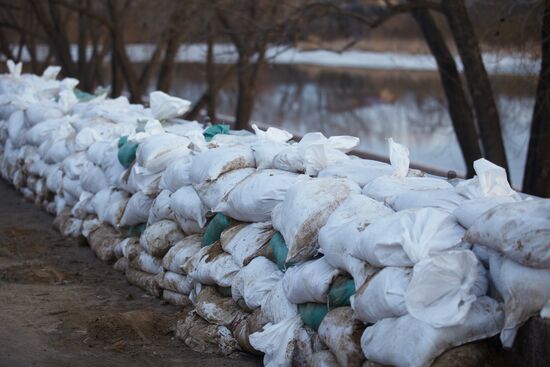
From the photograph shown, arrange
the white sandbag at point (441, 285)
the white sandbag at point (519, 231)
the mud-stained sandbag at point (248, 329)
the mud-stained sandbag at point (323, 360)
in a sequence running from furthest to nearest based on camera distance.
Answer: the mud-stained sandbag at point (248, 329), the mud-stained sandbag at point (323, 360), the white sandbag at point (441, 285), the white sandbag at point (519, 231)

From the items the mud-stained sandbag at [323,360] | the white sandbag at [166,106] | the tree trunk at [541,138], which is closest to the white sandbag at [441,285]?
the mud-stained sandbag at [323,360]

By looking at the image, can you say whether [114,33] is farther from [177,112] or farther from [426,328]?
[426,328]

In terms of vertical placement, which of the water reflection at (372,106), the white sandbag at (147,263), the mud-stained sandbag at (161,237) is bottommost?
the water reflection at (372,106)

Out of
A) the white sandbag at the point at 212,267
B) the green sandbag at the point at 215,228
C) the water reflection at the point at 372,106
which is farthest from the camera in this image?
the water reflection at the point at 372,106

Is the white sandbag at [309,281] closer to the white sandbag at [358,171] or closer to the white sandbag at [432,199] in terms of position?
the white sandbag at [432,199]

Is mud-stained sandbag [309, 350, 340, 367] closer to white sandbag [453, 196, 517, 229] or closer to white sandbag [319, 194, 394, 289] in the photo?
white sandbag [319, 194, 394, 289]

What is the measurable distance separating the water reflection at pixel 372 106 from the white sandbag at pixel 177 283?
209 inches

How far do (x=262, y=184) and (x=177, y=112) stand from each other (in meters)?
2.98

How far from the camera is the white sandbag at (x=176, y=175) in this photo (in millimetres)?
5988

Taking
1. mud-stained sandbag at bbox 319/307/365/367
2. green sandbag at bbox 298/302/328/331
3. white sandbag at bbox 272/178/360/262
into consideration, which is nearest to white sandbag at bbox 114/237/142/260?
white sandbag at bbox 272/178/360/262

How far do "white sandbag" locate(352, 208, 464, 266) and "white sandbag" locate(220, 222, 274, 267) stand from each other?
1131 millimetres

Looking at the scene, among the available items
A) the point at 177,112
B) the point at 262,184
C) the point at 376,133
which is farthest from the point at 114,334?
the point at 376,133

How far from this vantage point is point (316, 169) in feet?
16.6

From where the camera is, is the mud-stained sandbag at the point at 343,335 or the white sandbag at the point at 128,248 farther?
the white sandbag at the point at 128,248
